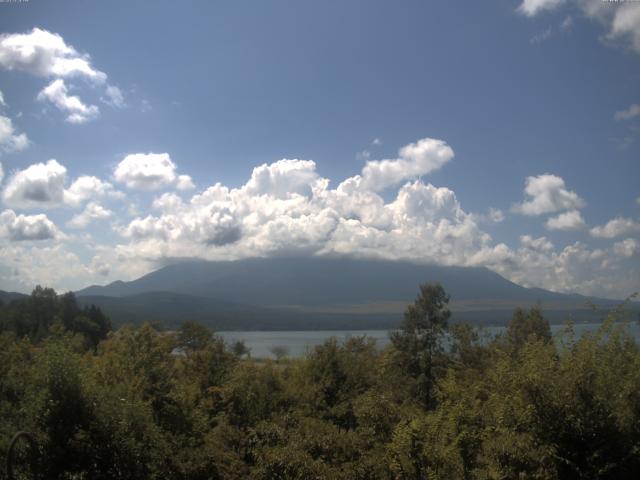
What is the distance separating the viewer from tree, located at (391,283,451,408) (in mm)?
37125

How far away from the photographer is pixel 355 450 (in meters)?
11.8

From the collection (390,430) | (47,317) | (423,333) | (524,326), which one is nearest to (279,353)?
(423,333)

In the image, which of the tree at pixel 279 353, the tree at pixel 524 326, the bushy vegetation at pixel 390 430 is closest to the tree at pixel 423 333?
the tree at pixel 524 326

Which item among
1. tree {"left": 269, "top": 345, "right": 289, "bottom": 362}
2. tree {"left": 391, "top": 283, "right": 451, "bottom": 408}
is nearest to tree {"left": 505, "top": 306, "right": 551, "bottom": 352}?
tree {"left": 391, "top": 283, "right": 451, "bottom": 408}

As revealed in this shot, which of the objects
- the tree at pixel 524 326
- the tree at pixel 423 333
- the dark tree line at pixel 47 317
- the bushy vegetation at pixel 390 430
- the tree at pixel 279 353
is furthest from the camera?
the dark tree line at pixel 47 317

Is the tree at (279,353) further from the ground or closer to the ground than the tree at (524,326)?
closer to the ground

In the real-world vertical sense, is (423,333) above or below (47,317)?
above

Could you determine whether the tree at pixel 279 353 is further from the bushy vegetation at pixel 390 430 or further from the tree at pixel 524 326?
the bushy vegetation at pixel 390 430

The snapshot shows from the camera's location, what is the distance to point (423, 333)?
3834cm

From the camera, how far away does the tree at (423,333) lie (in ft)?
122

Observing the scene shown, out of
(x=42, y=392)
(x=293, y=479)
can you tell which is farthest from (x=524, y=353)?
(x=42, y=392)

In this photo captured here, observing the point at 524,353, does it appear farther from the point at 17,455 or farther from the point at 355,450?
the point at 17,455

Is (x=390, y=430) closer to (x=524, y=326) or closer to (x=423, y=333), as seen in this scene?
(x=423, y=333)

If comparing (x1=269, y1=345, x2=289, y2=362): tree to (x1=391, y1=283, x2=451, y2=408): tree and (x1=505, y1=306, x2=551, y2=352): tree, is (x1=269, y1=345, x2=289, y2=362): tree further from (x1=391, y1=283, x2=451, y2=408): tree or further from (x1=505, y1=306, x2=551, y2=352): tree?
(x1=505, y1=306, x2=551, y2=352): tree
